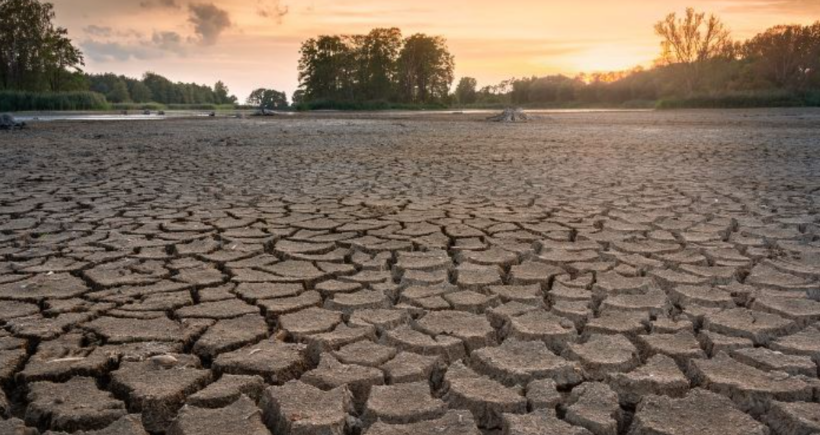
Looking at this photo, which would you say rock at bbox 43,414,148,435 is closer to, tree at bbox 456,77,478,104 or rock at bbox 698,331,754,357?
rock at bbox 698,331,754,357

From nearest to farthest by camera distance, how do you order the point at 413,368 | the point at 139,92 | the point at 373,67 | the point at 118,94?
the point at 413,368, the point at 373,67, the point at 118,94, the point at 139,92

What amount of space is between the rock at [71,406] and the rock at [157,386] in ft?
0.15

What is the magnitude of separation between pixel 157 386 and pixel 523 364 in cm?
109

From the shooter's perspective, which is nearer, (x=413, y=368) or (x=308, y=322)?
(x=413, y=368)

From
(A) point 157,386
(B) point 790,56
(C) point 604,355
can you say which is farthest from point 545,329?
(B) point 790,56

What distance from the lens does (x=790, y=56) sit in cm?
4188

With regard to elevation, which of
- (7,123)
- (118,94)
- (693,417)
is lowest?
(693,417)

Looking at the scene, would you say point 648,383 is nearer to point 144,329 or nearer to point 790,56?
point 144,329

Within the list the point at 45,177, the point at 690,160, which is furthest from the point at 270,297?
the point at 690,160

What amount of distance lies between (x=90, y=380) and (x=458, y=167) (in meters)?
6.00

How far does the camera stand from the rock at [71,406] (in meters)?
1.59

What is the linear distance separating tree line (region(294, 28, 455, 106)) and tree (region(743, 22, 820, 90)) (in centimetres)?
2910

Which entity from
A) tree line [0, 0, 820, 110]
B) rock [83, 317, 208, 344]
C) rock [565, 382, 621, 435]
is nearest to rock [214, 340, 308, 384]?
rock [83, 317, 208, 344]

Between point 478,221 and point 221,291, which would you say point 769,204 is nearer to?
point 478,221
